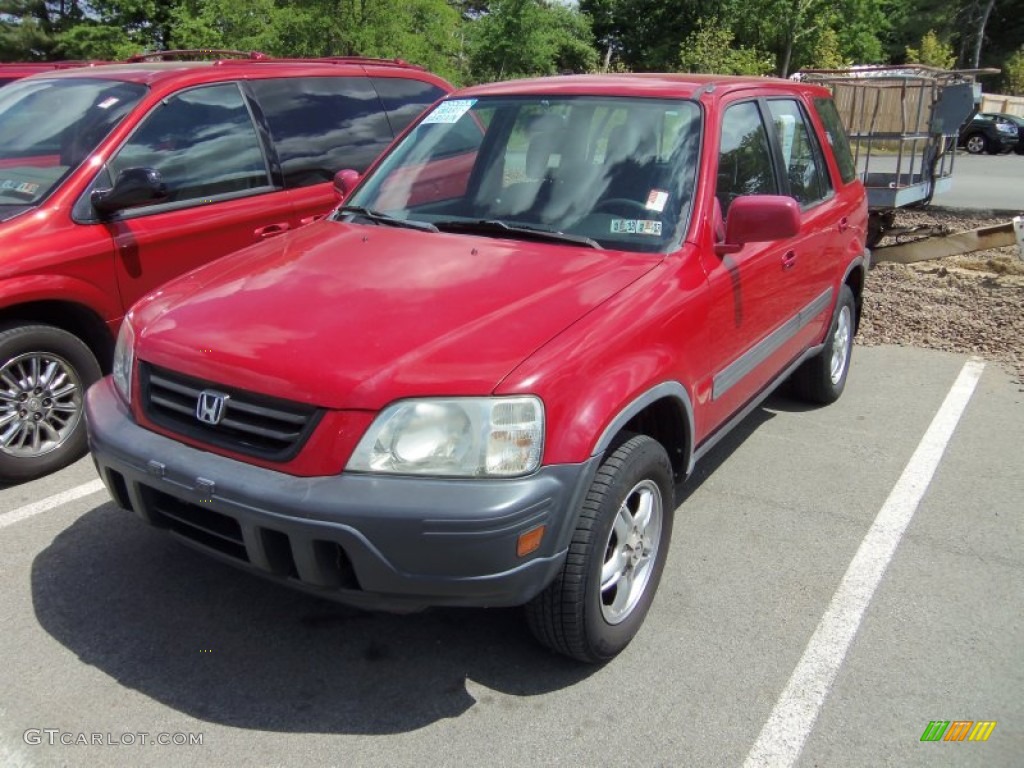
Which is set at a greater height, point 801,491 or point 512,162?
point 512,162

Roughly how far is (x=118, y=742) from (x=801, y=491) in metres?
3.24

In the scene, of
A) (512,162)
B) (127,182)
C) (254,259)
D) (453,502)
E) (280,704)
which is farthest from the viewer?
(127,182)

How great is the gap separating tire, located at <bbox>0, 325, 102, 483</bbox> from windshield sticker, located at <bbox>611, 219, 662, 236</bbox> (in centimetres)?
267

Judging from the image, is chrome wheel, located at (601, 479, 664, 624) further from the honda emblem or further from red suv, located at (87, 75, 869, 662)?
the honda emblem

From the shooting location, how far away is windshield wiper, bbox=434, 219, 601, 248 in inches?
134

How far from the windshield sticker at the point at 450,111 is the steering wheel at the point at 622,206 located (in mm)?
1062

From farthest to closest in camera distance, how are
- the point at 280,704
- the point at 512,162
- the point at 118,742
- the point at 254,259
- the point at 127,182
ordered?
the point at 127,182 → the point at 512,162 → the point at 254,259 → the point at 280,704 → the point at 118,742

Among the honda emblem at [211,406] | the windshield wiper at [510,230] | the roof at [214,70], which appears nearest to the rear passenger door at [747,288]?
the windshield wiper at [510,230]

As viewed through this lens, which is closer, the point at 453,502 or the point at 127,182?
the point at 453,502

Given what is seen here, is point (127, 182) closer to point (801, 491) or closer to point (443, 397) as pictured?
point (443, 397)

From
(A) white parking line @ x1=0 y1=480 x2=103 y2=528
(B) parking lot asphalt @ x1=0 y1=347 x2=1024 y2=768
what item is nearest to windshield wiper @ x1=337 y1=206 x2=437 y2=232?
(B) parking lot asphalt @ x1=0 y1=347 x2=1024 y2=768

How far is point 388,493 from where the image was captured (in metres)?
2.46

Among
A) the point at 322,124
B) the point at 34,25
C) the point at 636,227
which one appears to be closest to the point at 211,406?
the point at 636,227

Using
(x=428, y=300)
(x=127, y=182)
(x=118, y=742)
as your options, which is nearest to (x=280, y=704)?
(x=118, y=742)
